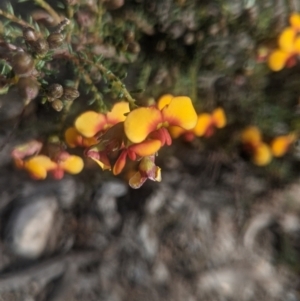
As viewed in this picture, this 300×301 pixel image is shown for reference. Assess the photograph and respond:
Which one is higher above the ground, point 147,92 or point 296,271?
point 147,92

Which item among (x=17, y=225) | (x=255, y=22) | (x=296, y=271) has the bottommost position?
(x=296, y=271)

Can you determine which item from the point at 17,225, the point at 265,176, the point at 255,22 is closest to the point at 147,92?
the point at 255,22

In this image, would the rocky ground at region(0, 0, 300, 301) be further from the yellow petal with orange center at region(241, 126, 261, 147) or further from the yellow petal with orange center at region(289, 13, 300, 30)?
the yellow petal with orange center at region(289, 13, 300, 30)

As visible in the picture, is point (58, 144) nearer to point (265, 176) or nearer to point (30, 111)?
point (30, 111)

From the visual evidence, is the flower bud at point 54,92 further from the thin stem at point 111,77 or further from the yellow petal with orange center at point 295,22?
the yellow petal with orange center at point 295,22

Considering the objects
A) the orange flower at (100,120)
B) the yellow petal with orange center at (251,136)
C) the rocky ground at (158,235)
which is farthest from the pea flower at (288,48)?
the orange flower at (100,120)

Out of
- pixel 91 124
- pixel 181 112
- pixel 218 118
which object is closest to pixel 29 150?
pixel 91 124

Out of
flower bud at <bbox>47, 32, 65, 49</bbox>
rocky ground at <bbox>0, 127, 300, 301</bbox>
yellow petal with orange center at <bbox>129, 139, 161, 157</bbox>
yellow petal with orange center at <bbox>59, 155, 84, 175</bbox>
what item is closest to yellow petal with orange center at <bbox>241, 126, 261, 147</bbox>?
rocky ground at <bbox>0, 127, 300, 301</bbox>
